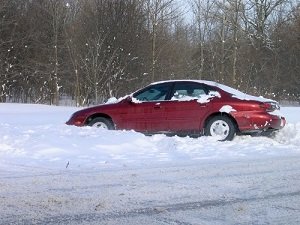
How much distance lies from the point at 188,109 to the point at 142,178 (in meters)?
4.55

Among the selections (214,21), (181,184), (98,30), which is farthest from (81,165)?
(214,21)

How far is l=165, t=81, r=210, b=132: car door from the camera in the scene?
40.0 feet

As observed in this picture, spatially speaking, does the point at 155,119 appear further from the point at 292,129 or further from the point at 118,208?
the point at 118,208

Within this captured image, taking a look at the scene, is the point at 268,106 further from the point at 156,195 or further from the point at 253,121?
the point at 156,195

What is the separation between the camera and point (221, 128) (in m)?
12.1

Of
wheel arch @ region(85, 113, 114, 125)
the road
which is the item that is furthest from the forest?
the road

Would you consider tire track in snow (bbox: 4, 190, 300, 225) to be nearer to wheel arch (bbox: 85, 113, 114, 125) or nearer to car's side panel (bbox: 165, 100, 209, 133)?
car's side panel (bbox: 165, 100, 209, 133)

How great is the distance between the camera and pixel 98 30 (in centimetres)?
3200

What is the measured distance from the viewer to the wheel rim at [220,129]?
475 inches

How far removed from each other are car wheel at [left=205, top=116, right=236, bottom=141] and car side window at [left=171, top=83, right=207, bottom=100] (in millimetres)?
720

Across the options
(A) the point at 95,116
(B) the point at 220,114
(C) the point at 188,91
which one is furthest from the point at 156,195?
(A) the point at 95,116

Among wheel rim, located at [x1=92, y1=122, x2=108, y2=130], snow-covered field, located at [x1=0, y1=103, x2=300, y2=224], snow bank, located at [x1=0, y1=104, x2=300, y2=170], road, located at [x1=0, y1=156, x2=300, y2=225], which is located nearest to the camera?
road, located at [x1=0, y1=156, x2=300, y2=225]

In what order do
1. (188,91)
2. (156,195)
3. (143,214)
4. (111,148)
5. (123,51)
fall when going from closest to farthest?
(143,214) < (156,195) < (111,148) < (188,91) < (123,51)

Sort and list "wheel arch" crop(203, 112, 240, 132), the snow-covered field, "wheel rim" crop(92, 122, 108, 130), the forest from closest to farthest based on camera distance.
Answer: the snow-covered field, "wheel arch" crop(203, 112, 240, 132), "wheel rim" crop(92, 122, 108, 130), the forest
